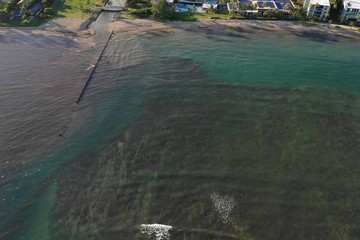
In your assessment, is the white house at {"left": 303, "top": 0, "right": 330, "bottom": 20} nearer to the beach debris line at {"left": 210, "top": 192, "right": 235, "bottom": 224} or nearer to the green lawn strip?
the beach debris line at {"left": 210, "top": 192, "right": 235, "bottom": 224}

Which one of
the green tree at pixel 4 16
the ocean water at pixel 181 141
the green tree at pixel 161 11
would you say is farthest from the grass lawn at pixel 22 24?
the green tree at pixel 161 11

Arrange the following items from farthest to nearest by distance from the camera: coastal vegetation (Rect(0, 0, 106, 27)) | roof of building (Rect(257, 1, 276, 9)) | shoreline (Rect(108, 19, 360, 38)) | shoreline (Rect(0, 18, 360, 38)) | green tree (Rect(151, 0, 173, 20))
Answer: roof of building (Rect(257, 1, 276, 9)) < green tree (Rect(151, 0, 173, 20)) < coastal vegetation (Rect(0, 0, 106, 27)) < shoreline (Rect(108, 19, 360, 38)) < shoreline (Rect(0, 18, 360, 38))

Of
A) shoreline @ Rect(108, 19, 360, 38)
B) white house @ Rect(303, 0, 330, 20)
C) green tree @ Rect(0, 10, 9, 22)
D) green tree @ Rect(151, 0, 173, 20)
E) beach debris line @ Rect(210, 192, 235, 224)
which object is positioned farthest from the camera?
green tree @ Rect(151, 0, 173, 20)

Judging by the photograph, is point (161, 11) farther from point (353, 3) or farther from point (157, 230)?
point (157, 230)

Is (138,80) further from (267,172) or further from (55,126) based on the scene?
(267,172)

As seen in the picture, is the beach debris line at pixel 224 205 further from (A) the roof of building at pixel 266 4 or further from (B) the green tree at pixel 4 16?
(B) the green tree at pixel 4 16

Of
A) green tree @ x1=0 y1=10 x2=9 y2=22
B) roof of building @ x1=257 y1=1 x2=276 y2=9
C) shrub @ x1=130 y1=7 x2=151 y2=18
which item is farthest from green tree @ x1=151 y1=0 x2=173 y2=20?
green tree @ x1=0 y1=10 x2=9 y2=22

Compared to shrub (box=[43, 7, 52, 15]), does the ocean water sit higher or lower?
lower
